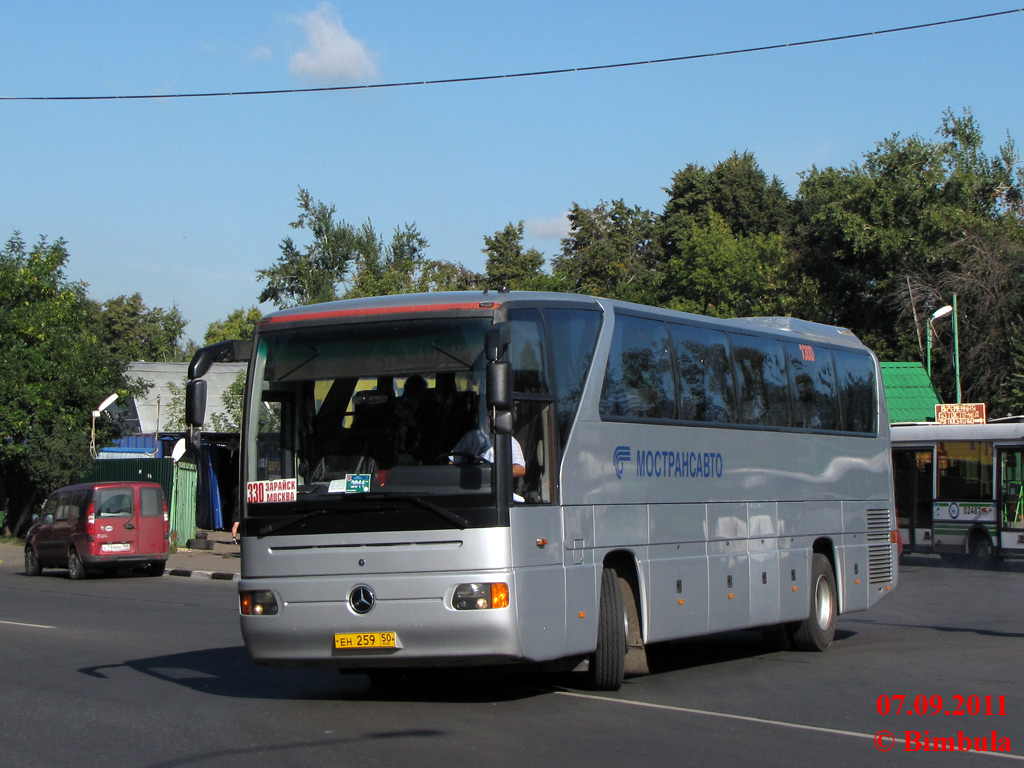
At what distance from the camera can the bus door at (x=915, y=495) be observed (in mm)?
29375

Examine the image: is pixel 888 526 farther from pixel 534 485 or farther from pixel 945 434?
pixel 945 434

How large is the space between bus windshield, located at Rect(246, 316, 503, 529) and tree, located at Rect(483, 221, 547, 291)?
216ft

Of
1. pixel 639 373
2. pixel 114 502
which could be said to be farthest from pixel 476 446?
pixel 114 502

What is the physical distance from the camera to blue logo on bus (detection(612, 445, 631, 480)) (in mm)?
10406

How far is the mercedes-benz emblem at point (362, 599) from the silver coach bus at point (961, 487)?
70.3ft

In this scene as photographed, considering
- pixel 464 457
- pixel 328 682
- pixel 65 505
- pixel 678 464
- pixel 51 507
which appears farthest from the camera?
pixel 51 507

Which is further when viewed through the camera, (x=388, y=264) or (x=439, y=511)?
(x=388, y=264)

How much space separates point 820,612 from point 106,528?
16.6 m

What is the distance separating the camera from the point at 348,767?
711cm

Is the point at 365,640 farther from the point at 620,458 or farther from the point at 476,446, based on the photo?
the point at 620,458

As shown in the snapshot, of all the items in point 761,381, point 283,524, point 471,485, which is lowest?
point 283,524

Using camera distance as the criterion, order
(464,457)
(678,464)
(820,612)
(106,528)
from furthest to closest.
Answer: 1. (106,528)
2. (820,612)
3. (678,464)
4. (464,457)

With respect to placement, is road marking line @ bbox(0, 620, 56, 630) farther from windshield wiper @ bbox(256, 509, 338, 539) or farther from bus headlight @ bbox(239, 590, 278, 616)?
windshield wiper @ bbox(256, 509, 338, 539)

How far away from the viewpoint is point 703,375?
1199 cm
